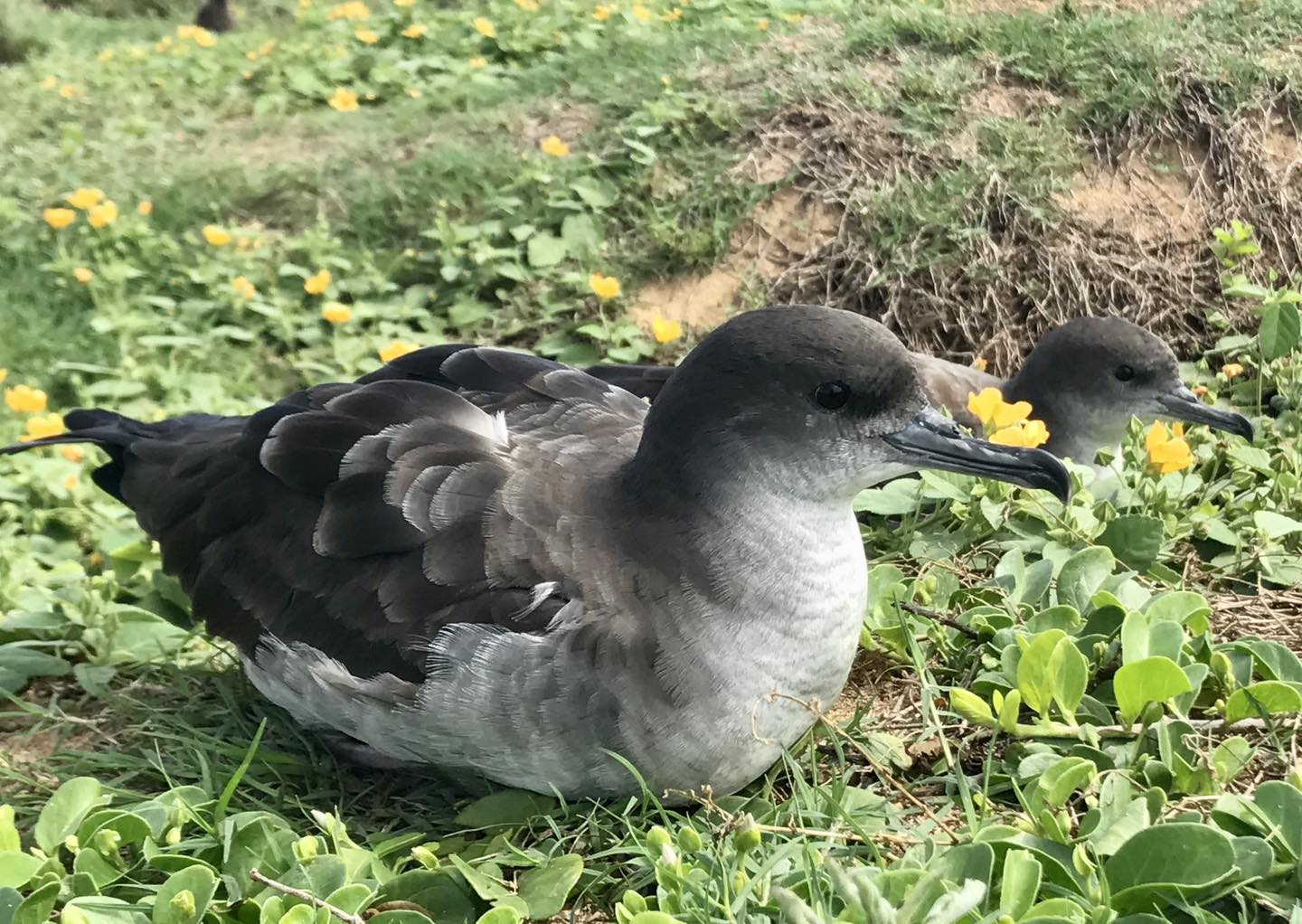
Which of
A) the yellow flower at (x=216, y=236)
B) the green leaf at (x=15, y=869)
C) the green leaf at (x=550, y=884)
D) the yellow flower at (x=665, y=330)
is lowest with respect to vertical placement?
the green leaf at (x=550, y=884)

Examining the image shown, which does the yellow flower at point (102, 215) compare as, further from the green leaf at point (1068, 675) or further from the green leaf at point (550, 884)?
the green leaf at point (1068, 675)

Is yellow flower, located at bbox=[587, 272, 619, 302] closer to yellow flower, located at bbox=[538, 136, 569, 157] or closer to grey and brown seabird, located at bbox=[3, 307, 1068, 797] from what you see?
yellow flower, located at bbox=[538, 136, 569, 157]

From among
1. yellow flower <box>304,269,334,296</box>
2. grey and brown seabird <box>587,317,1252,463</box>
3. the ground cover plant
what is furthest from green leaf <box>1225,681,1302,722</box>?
yellow flower <box>304,269,334,296</box>

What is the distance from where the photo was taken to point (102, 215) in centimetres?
551

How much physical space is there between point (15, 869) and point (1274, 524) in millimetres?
2854

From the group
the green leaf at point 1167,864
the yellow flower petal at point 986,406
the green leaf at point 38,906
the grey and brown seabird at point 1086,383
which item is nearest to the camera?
the green leaf at point 1167,864

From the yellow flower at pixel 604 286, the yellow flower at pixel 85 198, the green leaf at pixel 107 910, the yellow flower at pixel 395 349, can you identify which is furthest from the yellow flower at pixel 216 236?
the green leaf at pixel 107 910

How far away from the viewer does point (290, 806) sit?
2537 mm

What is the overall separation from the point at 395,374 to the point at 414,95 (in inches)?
172

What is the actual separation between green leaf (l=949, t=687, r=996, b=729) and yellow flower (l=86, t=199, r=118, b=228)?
16.0 feet

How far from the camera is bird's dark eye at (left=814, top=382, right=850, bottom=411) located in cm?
227

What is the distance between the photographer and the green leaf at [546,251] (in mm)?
5133

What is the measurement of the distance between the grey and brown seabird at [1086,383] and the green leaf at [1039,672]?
144cm

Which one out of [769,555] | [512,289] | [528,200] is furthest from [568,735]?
[528,200]
